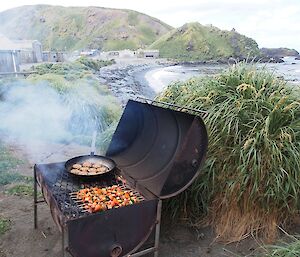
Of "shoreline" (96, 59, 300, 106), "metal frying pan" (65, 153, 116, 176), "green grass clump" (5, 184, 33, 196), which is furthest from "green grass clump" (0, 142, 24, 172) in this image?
"shoreline" (96, 59, 300, 106)

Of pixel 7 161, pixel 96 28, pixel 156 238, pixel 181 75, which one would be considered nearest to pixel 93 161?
pixel 156 238

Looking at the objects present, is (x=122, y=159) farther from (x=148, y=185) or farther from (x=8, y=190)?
(x=8, y=190)

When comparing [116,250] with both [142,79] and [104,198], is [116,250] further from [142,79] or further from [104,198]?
[142,79]

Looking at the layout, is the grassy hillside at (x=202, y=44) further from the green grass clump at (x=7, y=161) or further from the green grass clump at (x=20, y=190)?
the green grass clump at (x=20, y=190)

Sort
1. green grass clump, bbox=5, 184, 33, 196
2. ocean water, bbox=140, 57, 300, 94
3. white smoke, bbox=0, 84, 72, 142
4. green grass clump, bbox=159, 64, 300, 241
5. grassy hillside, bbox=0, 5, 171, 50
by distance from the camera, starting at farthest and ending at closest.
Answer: grassy hillside, bbox=0, 5, 171, 50
white smoke, bbox=0, 84, 72, 142
green grass clump, bbox=5, 184, 33, 196
ocean water, bbox=140, 57, 300, 94
green grass clump, bbox=159, 64, 300, 241

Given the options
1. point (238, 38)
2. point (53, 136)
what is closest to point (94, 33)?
point (238, 38)

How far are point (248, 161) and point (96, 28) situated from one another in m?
137

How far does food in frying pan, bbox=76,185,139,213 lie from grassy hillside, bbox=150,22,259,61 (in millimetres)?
90162

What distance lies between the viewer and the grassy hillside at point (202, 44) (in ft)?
303

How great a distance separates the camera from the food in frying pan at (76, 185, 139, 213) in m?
2.90

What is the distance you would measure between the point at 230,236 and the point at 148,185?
3.82 feet

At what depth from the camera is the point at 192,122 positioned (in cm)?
289

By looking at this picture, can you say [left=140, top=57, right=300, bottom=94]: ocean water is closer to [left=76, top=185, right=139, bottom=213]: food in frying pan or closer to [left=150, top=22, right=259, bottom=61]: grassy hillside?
[left=76, top=185, right=139, bottom=213]: food in frying pan

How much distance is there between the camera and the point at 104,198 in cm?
310
